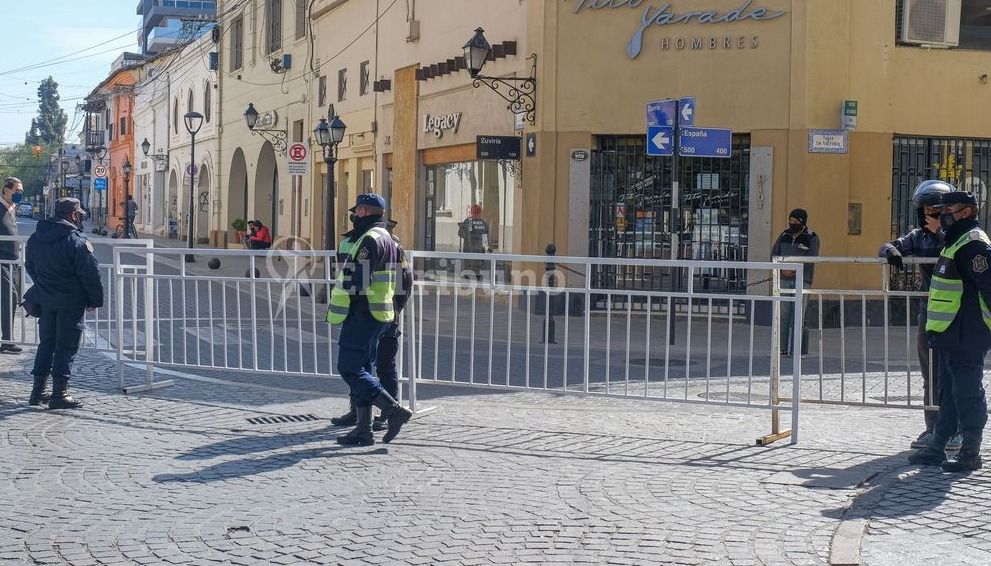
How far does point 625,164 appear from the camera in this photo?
18797 millimetres

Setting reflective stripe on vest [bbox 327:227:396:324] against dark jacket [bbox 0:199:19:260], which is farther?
dark jacket [bbox 0:199:19:260]

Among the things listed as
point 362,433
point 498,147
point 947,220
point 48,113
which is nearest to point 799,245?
point 947,220

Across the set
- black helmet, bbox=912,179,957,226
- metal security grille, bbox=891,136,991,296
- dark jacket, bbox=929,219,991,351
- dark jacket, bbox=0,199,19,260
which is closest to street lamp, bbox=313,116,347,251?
dark jacket, bbox=0,199,19,260

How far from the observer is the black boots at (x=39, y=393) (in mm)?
9398

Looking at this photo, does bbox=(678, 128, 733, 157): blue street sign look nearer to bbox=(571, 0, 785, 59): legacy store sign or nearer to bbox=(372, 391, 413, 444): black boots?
bbox=(571, 0, 785, 59): legacy store sign

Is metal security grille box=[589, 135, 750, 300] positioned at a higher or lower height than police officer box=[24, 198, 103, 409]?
higher

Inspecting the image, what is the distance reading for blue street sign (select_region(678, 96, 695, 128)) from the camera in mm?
13947

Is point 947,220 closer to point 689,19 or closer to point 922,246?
point 922,246

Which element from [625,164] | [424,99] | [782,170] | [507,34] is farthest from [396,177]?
[782,170]

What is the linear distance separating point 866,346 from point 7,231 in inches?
375

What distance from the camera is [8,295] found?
12305 mm

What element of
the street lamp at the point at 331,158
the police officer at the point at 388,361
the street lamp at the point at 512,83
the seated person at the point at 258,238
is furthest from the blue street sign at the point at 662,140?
the seated person at the point at 258,238

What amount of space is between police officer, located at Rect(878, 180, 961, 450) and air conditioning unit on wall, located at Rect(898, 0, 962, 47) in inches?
423

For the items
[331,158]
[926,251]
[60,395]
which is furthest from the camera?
[331,158]
